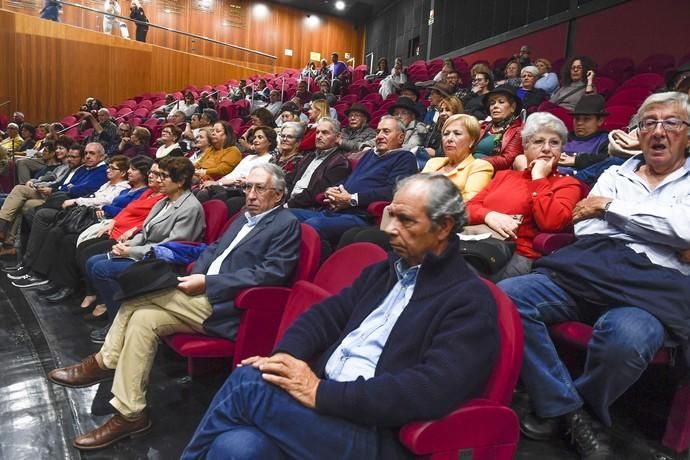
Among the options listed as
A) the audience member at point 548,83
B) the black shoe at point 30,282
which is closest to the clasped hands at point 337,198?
the black shoe at point 30,282

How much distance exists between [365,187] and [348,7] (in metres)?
12.8

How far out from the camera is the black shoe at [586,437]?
4.38ft

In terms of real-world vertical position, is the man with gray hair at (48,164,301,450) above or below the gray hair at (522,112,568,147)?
below

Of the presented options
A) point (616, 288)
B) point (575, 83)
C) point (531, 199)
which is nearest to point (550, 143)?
point (531, 199)

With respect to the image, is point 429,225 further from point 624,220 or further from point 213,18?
point 213,18

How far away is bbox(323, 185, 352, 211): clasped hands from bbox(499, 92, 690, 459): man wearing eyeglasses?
1.12 metres

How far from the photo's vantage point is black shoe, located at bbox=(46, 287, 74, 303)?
2.88 metres

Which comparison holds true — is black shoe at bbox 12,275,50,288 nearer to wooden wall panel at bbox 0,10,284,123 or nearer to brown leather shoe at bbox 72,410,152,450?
brown leather shoe at bbox 72,410,152,450

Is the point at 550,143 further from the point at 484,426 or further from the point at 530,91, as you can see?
the point at 530,91

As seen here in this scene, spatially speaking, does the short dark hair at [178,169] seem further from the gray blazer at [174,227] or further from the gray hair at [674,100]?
the gray hair at [674,100]

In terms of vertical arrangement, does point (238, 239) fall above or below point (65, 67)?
below

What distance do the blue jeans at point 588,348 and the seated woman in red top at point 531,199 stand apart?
24cm

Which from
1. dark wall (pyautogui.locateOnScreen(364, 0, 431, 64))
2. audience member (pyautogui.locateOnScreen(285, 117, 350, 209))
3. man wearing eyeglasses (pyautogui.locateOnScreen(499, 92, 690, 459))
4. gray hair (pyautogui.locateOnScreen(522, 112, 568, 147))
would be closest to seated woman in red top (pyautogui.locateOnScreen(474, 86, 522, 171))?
gray hair (pyautogui.locateOnScreen(522, 112, 568, 147))

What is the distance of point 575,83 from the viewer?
12.8 ft
